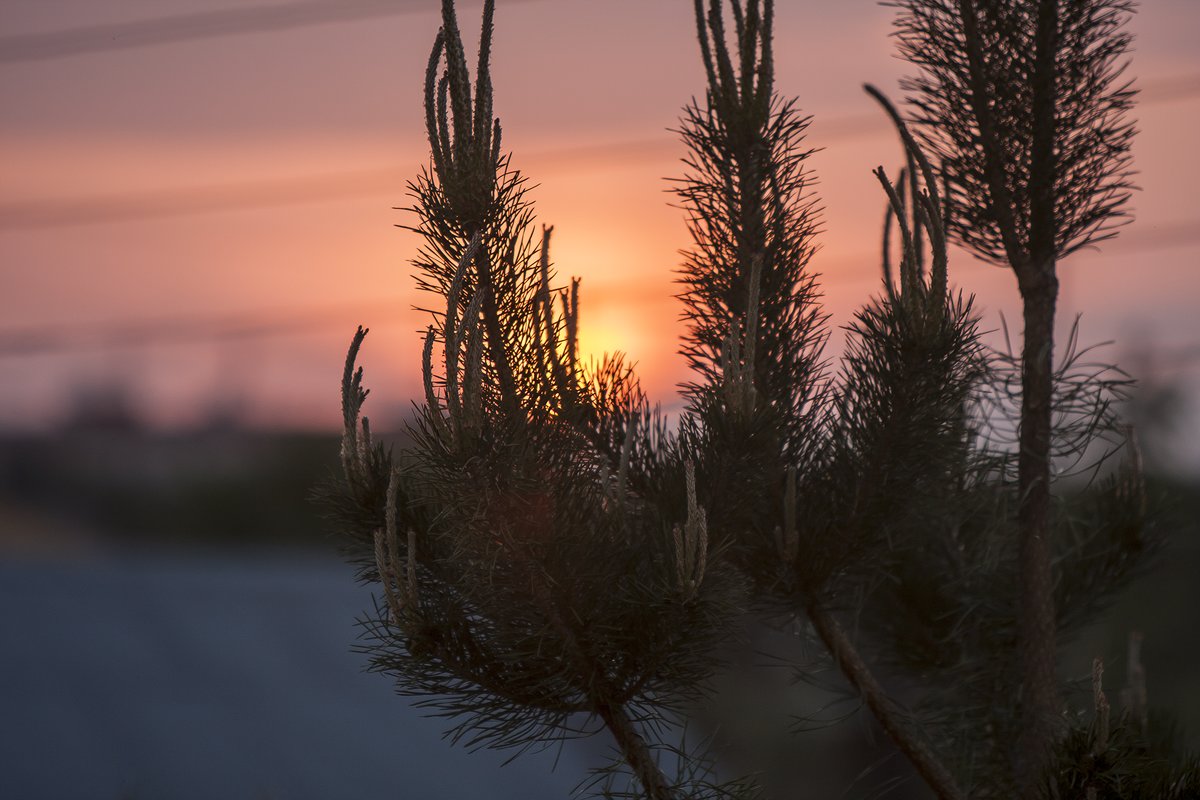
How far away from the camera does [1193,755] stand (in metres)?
2.57

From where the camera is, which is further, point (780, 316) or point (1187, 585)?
point (1187, 585)

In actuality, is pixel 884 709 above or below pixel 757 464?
below

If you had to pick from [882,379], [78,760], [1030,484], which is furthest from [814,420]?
[78,760]

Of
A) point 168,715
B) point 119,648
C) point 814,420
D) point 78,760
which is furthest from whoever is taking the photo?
point 119,648

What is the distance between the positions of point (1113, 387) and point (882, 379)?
2.37 ft

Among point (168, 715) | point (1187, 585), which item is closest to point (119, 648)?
point (168, 715)

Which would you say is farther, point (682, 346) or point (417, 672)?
point (682, 346)

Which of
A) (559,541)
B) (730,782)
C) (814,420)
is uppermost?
(814,420)

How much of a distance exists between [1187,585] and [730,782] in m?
26.1

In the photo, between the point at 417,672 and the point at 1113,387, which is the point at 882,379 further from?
the point at 417,672

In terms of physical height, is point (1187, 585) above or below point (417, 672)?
below

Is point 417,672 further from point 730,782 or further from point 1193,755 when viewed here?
point 1193,755

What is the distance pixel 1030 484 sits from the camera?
9.30ft

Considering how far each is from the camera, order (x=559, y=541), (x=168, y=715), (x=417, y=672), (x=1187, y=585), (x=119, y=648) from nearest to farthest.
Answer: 1. (x=559, y=541)
2. (x=417, y=672)
3. (x=168, y=715)
4. (x=119, y=648)
5. (x=1187, y=585)
